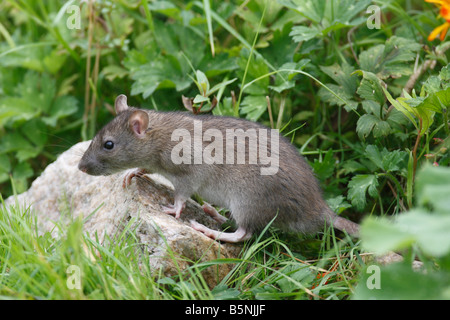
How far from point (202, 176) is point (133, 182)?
0.55 m

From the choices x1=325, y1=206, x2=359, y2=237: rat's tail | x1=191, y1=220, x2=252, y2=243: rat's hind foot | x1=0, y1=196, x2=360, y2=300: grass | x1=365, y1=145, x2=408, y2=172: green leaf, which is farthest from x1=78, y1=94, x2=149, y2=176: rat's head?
x1=365, y1=145, x2=408, y2=172: green leaf

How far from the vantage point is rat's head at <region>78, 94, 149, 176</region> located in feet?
14.1

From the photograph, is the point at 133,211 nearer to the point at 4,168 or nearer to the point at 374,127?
the point at 374,127

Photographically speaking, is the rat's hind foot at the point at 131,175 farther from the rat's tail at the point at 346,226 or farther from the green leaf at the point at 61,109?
the green leaf at the point at 61,109

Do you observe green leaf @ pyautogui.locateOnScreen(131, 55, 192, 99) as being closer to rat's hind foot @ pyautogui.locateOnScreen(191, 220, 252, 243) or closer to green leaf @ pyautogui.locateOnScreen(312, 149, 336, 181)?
green leaf @ pyautogui.locateOnScreen(312, 149, 336, 181)

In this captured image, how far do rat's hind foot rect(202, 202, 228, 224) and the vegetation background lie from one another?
42 centimetres

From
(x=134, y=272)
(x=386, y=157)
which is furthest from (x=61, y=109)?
(x=386, y=157)

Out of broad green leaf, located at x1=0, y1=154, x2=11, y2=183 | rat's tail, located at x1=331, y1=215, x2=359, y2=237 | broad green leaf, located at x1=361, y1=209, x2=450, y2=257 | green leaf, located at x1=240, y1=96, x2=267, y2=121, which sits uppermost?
broad green leaf, located at x1=361, y1=209, x2=450, y2=257

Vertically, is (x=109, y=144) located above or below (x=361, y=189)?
above

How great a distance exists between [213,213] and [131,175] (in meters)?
0.77

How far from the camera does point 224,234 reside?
4.04 m

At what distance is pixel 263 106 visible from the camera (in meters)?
4.88

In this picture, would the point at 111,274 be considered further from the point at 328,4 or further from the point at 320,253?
the point at 328,4
